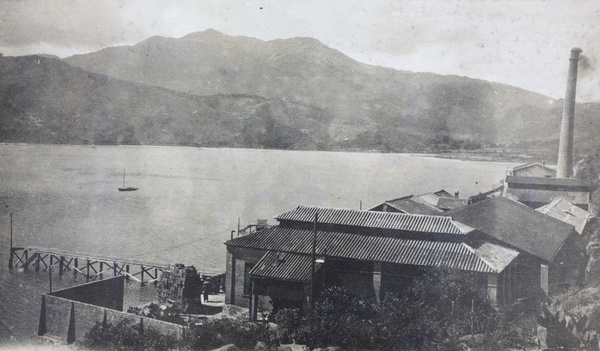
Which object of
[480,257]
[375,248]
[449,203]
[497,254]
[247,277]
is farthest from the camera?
[449,203]

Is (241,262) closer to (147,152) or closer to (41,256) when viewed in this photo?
(41,256)

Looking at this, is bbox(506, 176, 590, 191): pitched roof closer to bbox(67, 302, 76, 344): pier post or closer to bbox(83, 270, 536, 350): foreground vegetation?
bbox(83, 270, 536, 350): foreground vegetation

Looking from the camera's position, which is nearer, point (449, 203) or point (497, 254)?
point (497, 254)

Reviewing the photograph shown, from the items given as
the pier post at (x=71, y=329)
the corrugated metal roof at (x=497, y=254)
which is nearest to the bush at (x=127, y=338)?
the pier post at (x=71, y=329)

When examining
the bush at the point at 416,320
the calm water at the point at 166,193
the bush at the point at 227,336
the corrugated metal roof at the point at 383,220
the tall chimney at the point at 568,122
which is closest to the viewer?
the bush at the point at 416,320

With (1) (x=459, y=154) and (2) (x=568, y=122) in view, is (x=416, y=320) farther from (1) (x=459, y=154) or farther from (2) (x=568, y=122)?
(1) (x=459, y=154)

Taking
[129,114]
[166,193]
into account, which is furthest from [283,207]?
[129,114]

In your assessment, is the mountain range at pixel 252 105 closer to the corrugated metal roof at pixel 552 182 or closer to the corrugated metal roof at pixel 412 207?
the corrugated metal roof at pixel 552 182

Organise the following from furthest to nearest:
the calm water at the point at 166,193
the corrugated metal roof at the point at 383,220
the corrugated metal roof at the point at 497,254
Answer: the calm water at the point at 166,193 < the corrugated metal roof at the point at 383,220 < the corrugated metal roof at the point at 497,254
